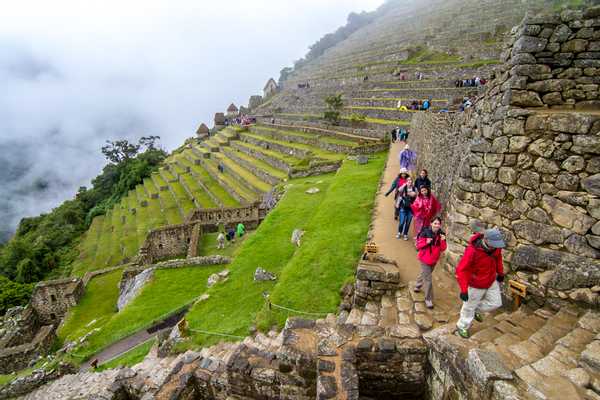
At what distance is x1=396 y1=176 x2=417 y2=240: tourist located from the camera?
689 cm

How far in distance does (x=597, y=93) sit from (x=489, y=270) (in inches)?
99.7

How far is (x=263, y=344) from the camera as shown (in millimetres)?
5812

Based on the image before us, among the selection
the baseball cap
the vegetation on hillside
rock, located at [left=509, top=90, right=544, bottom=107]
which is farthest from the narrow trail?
the vegetation on hillside

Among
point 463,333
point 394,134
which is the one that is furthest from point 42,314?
point 394,134

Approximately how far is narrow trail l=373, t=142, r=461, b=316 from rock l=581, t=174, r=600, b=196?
2293mm

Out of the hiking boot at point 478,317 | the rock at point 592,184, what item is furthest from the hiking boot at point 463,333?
the rock at point 592,184

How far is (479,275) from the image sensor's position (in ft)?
12.1

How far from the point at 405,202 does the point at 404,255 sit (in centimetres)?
121

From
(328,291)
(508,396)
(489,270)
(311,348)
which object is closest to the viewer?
(508,396)

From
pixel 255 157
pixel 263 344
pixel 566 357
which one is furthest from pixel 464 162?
pixel 255 157

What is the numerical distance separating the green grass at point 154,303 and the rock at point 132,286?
0.45 metres

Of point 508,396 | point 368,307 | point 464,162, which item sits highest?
point 464,162

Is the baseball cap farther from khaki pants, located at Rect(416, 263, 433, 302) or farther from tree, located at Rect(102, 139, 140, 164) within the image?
tree, located at Rect(102, 139, 140, 164)

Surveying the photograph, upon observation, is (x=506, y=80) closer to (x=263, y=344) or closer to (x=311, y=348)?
(x=311, y=348)
